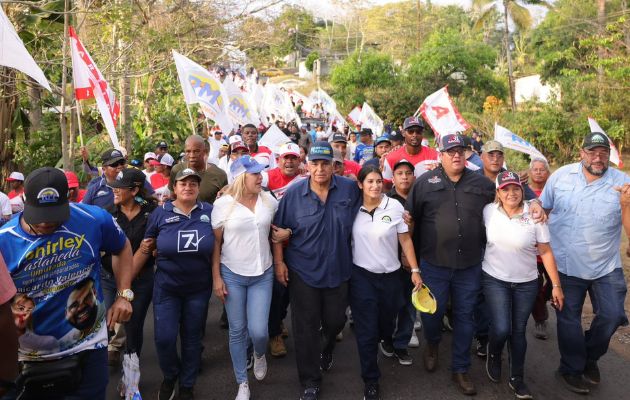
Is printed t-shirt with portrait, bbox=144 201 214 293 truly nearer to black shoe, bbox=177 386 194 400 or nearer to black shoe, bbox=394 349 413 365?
black shoe, bbox=177 386 194 400

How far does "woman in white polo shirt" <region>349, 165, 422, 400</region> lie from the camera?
12.9 feet

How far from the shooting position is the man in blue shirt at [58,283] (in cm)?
246

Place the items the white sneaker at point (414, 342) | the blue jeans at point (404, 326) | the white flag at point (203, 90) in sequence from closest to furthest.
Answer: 1. the blue jeans at point (404, 326)
2. the white sneaker at point (414, 342)
3. the white flag at point (203, 90)

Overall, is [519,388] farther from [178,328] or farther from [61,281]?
[61,281]

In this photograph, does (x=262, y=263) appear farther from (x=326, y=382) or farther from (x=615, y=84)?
(x=615, y=84)

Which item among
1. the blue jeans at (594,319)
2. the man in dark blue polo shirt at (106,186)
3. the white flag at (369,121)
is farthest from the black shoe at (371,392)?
the white flag at (369,121)

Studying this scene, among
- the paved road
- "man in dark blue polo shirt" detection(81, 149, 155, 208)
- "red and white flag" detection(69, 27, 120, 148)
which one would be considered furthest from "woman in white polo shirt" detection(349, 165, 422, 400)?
"red and white flag" detection(69, 27, 120, 148)

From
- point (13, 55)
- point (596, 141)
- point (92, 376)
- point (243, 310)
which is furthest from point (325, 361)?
point (13, 55)

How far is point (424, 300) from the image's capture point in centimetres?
392

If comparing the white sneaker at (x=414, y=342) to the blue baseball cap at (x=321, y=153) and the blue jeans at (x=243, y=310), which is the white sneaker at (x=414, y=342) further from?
the blue baseball cap at (x=321, y=153)

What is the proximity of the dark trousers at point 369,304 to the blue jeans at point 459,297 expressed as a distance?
0.32m

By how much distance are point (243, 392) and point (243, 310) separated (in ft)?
2.05

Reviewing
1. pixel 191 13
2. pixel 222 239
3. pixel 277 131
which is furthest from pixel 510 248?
pixel 191 13

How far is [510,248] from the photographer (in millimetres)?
3840
